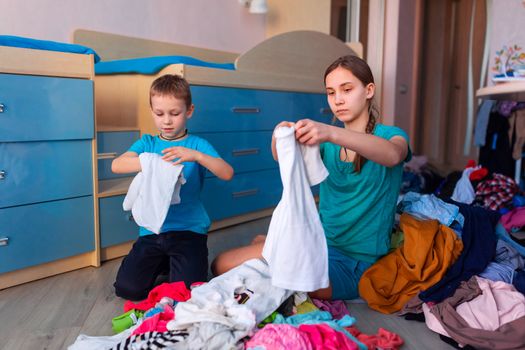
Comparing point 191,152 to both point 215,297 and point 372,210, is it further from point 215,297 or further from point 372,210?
point 372,210

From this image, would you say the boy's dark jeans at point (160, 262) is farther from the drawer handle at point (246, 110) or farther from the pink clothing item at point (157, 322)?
the drawer handle at point (246, 110)

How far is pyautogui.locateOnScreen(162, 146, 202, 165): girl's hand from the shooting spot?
1.46 metres

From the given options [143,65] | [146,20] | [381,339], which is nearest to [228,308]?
[381,339]

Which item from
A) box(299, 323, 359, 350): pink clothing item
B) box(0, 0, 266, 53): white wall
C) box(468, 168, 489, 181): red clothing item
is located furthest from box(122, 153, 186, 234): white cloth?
box(468, 168, 489, 181): red clothing item

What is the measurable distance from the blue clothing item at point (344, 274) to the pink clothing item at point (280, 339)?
43 cm

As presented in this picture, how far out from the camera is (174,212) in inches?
64.8

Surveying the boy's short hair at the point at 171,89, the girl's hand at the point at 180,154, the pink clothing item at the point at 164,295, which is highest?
the boy's short hair at the point at 171,89

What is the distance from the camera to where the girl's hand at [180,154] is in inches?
57.6

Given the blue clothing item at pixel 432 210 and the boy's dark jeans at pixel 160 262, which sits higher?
the blue clothing item at pixel 432 210

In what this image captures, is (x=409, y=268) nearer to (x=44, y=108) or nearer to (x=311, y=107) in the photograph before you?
(x=44, y=108)

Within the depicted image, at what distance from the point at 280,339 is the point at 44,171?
1.08 metres

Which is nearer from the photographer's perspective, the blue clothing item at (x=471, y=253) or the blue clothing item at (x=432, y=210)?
A: the blue clothing item at (x=471, y=253)

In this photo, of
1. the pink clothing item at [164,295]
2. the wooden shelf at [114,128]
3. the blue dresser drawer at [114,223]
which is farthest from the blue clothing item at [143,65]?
the pink clothing item at [164,295]

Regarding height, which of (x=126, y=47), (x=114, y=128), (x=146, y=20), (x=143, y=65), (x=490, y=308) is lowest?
(x=490, y=308)
